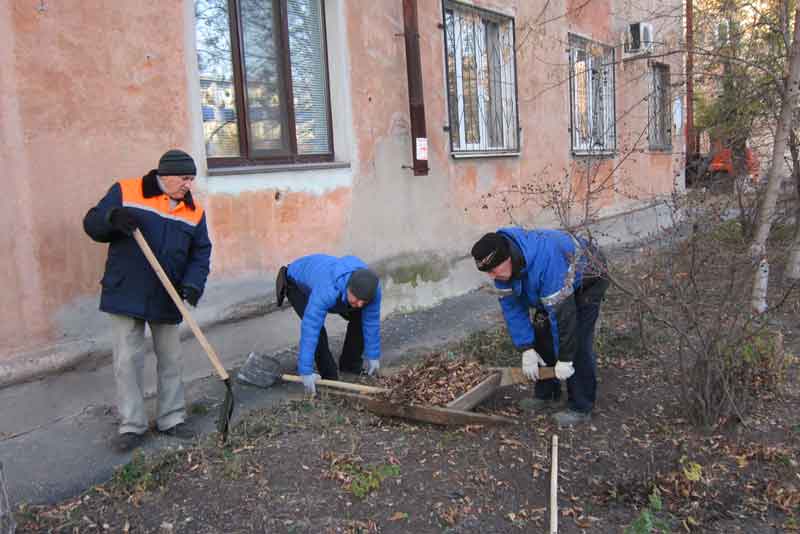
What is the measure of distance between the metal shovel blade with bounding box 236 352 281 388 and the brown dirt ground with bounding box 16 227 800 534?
511 millimetres

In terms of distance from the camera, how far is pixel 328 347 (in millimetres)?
4965

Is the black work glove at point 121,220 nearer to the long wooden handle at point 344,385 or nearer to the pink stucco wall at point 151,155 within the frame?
the pink stucco wall at point 151,155

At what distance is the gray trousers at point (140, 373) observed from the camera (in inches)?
152

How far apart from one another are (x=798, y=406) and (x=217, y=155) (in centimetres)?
441

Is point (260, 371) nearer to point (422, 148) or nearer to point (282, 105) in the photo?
point (282, 105)

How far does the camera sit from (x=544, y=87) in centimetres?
913

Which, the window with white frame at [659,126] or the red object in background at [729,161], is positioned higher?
the window with white frame at [659,126]

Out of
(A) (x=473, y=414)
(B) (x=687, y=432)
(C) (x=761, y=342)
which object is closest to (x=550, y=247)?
(A) (x=473, y=414)

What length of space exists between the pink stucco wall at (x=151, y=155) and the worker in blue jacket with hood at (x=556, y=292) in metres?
2.24

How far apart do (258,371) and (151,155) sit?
166cm

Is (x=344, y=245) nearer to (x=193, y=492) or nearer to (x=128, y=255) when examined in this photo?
(x=128, y=255)

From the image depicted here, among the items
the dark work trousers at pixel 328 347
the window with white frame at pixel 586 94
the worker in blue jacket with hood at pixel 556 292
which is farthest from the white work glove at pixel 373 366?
the window with white frame at pixel 586 94

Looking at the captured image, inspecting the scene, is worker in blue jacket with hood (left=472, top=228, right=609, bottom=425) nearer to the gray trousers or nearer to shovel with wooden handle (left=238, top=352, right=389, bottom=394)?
→ shovel with wooden handle (left=238, top=352, right=389, bottom=394)

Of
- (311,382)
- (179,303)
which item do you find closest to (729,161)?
(311,382)
